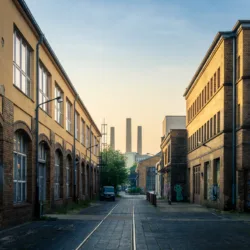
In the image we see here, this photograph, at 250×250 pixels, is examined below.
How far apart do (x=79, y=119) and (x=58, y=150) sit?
14.0 meters

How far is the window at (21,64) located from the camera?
2152cm

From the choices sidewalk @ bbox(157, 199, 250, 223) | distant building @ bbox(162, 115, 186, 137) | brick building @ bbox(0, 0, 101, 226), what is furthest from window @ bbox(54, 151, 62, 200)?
distant building @ bbox(162, 115, 186, 137)

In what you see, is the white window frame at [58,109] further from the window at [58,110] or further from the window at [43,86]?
the window at [43,86]

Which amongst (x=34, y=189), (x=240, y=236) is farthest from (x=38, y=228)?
(x=240, y=236)

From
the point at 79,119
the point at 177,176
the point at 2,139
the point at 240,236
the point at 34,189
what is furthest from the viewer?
the point at 177,176

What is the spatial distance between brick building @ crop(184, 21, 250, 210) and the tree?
1439 inches

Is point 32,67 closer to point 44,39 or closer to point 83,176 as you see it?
point 44,39

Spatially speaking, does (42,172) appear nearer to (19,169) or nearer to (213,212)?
(19,169)

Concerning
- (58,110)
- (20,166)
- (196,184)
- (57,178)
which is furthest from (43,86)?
(196,184)

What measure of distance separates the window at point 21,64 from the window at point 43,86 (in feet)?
10.4

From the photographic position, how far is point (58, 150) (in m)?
33.6

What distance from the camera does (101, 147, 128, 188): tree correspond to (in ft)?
257

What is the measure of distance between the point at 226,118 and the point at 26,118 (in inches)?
604

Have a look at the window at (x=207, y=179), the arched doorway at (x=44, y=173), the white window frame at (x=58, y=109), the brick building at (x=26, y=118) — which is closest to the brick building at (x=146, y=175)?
the window at (x=207, y=179)
